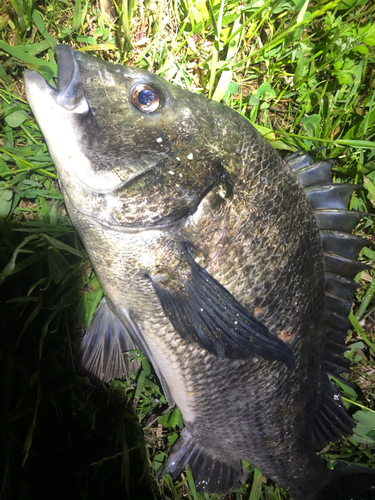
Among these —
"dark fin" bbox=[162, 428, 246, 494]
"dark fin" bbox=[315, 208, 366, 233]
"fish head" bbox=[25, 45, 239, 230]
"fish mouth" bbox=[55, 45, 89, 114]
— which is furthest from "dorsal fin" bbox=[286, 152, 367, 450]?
"fish mouth" bbox=[55, 45, 89, 114]

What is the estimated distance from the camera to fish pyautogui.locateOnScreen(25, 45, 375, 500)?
4.02ft

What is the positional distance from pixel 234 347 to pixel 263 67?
191cm

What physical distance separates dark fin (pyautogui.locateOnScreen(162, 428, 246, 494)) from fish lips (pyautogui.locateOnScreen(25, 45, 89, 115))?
1.94 meters

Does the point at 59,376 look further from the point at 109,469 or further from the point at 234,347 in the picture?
the point at 234,347

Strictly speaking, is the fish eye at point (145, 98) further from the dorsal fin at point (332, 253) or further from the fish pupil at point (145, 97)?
the dorsal fin at point (332, 253)

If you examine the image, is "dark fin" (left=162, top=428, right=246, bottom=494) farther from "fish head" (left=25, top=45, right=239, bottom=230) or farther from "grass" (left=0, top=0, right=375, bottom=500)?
"fish head" (left=25, top=45, right=239, bottom=230)

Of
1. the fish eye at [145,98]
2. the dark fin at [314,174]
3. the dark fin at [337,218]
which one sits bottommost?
the dark fin at [337,218]

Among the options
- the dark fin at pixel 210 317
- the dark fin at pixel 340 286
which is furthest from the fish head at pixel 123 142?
the dark fin at pixel 340 286

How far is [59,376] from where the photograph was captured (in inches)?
71.7

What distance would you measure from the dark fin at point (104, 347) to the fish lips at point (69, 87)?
1.10 metres

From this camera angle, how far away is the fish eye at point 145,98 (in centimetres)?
126

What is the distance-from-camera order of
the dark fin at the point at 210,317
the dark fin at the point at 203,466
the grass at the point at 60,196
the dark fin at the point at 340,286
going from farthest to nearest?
the dark fin at the point at 203,466
the dark fin at the point at 340,286
the grass at the point at 60,196
the dark fin at the point at 210,317

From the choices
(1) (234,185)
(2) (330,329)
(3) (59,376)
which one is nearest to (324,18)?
(1) (234,185)

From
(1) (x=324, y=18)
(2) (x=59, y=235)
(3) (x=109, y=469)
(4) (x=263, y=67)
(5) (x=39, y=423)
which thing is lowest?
(3) (x=109, y=469)
